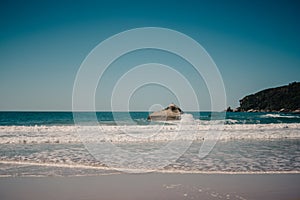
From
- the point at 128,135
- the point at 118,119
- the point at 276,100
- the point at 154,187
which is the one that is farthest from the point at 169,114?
the point at 276,100

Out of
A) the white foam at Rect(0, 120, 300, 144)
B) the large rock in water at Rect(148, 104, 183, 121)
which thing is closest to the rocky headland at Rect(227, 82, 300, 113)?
the large rock in water at Rect(148, 104, 183, 121)

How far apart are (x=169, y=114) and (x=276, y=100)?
76992 mm

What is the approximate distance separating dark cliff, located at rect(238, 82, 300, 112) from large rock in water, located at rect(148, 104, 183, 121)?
221 ft

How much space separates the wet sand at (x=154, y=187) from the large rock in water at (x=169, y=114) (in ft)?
128

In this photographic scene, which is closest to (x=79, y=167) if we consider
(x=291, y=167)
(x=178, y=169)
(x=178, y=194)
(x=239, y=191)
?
(x=178, y=169)

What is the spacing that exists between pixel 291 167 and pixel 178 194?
473 cm

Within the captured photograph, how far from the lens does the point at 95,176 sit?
24.2 ft

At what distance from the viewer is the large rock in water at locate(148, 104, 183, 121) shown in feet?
153

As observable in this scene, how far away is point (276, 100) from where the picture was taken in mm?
108688

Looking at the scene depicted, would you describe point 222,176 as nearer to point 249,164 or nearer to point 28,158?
point 249,164

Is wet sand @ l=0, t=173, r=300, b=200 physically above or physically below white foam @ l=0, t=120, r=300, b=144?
below

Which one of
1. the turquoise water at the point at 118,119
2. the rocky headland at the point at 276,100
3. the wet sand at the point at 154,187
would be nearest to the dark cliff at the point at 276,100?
the rocky headland at the point at 276,100

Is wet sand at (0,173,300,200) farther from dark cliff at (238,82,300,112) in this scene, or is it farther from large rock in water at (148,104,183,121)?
dark cliff at (238,82,300,112)

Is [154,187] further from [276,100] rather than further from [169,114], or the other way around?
[276,100]
